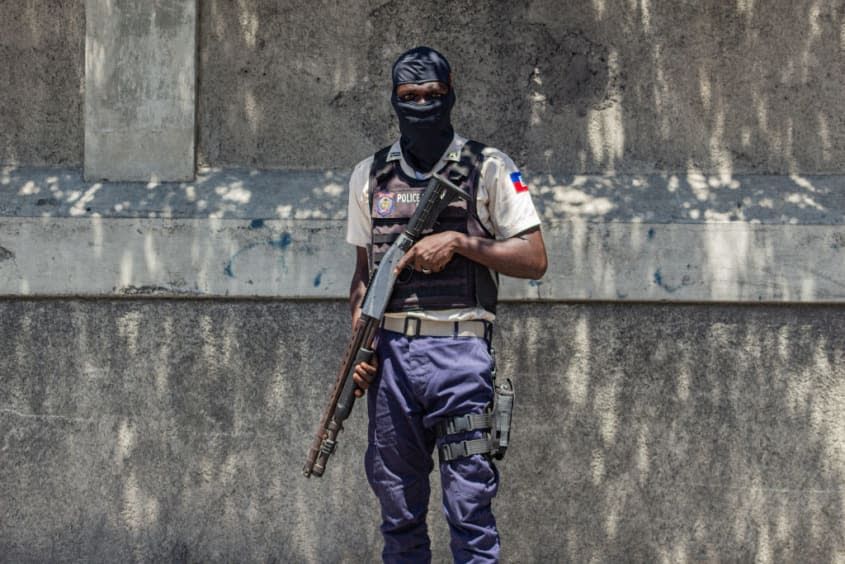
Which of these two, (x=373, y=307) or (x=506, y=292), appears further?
(x=506, y=292)

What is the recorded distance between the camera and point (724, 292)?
4.19 metres

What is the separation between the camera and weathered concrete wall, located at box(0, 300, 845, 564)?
422cm

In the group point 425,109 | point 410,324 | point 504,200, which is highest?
point 425,109

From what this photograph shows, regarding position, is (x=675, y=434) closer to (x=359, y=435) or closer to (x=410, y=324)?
(x=359, y=435)

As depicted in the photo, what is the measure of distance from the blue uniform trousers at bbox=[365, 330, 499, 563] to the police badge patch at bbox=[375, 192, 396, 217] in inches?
15.8

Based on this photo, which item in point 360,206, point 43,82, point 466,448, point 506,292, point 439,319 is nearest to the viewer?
point 466,448

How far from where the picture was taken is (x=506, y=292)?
4219 millimetres

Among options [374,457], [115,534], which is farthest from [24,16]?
[374,457]

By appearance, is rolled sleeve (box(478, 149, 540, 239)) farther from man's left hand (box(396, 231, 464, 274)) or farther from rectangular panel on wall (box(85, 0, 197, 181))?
rectangular panel on wall (box(85, 0, 197, 181))

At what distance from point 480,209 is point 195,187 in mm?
1590

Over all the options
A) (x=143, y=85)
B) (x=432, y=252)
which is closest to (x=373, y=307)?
(x=432, y=252)

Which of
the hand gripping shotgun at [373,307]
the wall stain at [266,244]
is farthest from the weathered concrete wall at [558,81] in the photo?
the hand gripping shotgun at [373,307]

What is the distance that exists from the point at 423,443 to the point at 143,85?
7.02 ft

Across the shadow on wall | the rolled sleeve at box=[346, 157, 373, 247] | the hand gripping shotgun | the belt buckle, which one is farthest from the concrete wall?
the belt buckle
